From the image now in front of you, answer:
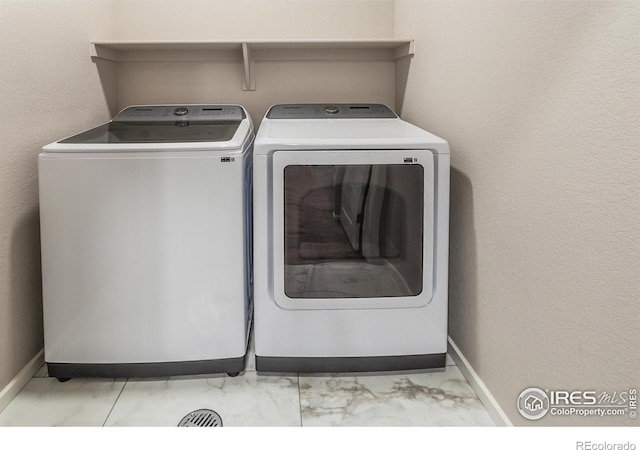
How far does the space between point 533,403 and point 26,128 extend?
1.89 meters

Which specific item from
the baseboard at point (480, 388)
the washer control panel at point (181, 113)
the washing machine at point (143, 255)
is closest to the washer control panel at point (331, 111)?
the washer control panel at point (181, 113)

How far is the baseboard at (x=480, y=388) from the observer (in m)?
1.65

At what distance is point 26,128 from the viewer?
6.30 feet

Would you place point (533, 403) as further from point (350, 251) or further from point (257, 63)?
point (257, 63)

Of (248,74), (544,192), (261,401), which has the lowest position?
(261,401)

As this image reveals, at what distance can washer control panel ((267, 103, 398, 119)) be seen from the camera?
262 centimetres

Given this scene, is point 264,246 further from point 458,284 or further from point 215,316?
point 458,284

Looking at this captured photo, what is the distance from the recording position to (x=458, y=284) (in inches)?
81.6

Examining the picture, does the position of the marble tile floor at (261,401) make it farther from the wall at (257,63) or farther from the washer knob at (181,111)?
the wall at (257,63)

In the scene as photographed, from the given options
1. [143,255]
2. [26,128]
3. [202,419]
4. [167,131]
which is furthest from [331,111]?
[202,419]

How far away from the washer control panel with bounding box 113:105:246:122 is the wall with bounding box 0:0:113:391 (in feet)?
1.03

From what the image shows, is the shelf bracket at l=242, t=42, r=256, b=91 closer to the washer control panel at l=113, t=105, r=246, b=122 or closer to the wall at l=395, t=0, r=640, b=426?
the washer control panel at l=113, t=105, r=246, b=122

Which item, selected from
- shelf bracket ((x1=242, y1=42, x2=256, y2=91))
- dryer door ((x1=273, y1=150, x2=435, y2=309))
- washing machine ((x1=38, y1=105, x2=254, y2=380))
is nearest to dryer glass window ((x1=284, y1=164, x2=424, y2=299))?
dryer door ((x1=273, y1=150, x2=435, y2=309))
